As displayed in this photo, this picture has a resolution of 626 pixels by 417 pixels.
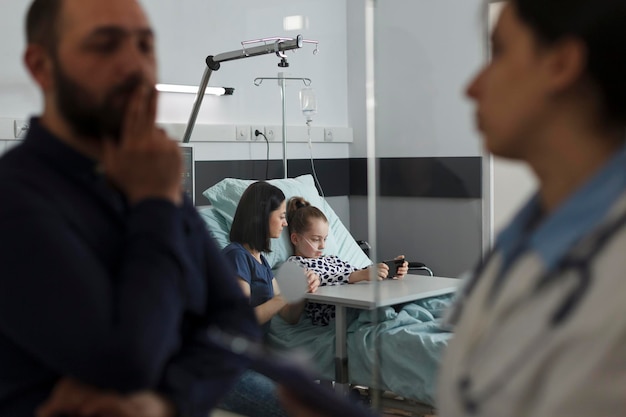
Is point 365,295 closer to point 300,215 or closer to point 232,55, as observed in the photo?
point 300,215

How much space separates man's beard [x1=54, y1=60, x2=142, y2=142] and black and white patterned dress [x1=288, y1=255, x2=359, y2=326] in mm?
2142

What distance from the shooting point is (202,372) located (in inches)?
42.4

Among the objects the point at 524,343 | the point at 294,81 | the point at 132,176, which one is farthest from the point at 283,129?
the point at 524,343

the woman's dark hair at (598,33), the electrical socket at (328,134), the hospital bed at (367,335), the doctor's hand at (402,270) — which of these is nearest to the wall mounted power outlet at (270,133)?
the electrical socket at (328,134)

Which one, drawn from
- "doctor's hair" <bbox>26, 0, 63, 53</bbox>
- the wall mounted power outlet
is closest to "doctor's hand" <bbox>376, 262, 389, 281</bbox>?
"doctor's hair" <bbox>26, 0, 63, 53</bbox>

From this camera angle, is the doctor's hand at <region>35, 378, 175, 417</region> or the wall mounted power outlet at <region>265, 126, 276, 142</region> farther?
the wall mounted power outlet at <region>265, 126, 276, 142</region>

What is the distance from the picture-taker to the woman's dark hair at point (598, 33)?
2.53 feet

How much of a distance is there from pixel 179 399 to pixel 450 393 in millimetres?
352

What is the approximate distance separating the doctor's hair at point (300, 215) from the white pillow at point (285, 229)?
0.17ft

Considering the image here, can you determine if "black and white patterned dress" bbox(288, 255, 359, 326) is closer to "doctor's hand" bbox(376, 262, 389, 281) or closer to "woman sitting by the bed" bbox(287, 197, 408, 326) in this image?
"woman sitting by the bed" bbox(287, 197, 408, 326)

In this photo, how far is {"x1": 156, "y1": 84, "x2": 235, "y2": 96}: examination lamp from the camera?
390 cm

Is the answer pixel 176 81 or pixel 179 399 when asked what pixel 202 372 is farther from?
pixel 176 81

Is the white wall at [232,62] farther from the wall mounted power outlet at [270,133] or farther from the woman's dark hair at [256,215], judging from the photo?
the woman's dark hair at [256,215]

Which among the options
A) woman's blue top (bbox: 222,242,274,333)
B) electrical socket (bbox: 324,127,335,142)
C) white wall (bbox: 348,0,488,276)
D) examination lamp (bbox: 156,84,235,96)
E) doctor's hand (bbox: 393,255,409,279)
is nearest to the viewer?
white wall (bbox: 348,0,488,276)
